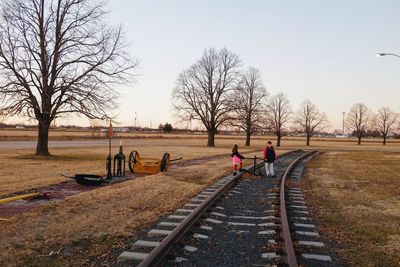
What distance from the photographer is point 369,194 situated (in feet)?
46.0

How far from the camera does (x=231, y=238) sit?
24.0ft

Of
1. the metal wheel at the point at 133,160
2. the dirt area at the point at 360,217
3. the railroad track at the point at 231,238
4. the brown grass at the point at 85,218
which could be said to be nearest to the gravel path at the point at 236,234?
the railroad track at the point at 231,238

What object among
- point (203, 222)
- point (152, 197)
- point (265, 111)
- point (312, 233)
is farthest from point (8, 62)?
point (265, 111)

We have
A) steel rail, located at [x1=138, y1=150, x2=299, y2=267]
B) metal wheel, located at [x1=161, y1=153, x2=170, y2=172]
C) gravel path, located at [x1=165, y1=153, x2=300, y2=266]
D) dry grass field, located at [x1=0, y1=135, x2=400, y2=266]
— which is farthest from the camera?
metal wheel, located at [x1=161, y1=153, x2=170, y2=172]

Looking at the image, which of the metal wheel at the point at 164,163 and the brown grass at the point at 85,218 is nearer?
the brown grass at the point at 85,218

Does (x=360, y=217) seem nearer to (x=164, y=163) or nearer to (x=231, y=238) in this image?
(x=231, y=238)

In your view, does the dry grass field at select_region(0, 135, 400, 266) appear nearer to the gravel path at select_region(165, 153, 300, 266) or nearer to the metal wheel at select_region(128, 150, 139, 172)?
the gravel path at select_region(165, 153, 300, 266)

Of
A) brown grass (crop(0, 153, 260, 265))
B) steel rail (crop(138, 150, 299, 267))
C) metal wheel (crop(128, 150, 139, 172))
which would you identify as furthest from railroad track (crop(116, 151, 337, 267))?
metal wheel (crop(128, 150, 139, 172))

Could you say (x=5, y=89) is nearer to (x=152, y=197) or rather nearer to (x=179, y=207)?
(x=152, y=197)

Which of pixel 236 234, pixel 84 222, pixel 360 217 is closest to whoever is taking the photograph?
pixel 236 234

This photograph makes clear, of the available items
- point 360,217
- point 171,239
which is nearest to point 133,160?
point 360,217

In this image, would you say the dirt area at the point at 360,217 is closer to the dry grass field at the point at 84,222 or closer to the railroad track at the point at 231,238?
the railroad track at the point at 231,238

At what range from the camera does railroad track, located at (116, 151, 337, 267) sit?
233 inches

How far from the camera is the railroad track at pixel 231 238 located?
5930 mm
